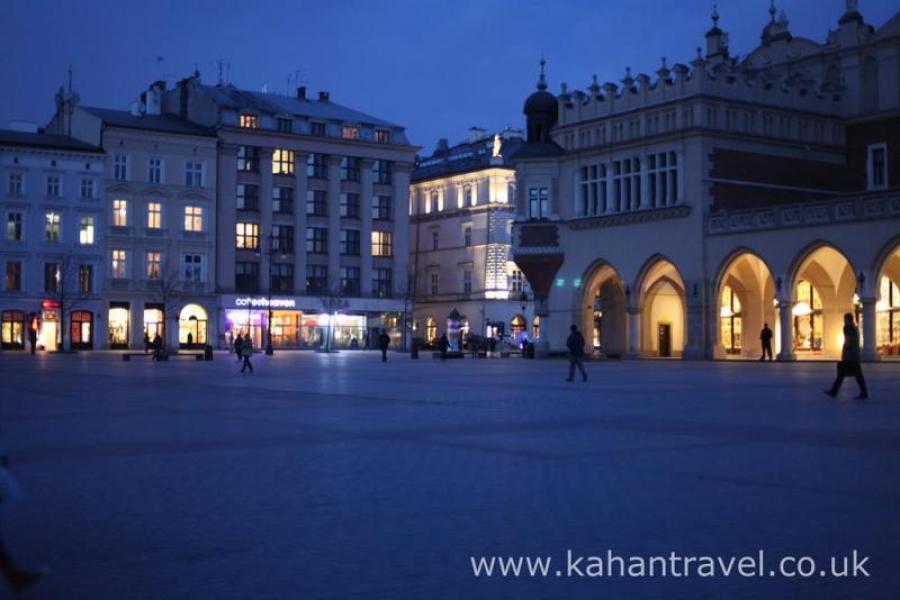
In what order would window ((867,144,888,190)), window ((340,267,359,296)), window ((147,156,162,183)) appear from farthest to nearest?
window ((340,267,359,296)) < window ((147,156,162,183)) < window ((867,144,888,190))

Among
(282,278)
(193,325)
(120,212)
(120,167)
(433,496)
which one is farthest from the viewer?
(282,278)

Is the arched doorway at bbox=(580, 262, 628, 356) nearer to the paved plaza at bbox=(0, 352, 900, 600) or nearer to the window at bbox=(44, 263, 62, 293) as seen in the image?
the window at bbox=(44, 263, 62, 293)

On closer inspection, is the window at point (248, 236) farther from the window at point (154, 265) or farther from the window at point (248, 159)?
the window at point (154, 265)

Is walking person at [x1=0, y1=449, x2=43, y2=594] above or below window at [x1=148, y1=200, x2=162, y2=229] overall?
below

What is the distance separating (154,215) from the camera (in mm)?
86062

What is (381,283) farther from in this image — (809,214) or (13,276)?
(809,214)

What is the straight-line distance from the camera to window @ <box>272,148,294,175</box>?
91.2 metres

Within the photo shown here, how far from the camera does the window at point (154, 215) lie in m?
85.8

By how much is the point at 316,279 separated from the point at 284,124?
11977 millimetres

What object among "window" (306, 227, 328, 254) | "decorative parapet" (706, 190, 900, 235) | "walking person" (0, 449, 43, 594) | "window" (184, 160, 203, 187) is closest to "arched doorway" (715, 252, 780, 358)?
"decorative parapet" (706, 190, 900, 235)

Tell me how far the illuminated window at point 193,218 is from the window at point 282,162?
6855mm

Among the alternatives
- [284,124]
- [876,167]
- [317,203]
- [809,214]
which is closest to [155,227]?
[284,124]

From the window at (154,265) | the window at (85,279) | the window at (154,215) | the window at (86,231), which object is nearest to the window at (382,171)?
the window at (154,215)

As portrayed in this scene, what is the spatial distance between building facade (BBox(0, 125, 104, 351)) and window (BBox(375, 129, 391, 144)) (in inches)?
875
